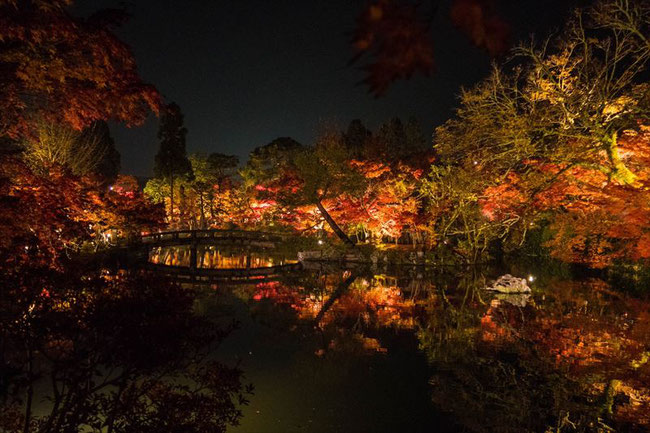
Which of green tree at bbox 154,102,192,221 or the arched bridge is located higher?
green tree at bbox 154,102,192,221

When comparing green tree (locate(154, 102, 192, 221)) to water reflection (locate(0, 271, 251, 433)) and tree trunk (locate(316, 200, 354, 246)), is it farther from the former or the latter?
water reflection (locate(0, 271, 251, 433))

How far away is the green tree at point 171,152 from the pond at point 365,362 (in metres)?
20.4

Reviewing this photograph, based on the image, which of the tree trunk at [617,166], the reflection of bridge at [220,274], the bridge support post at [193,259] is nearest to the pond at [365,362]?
the tree trunk at [617,166]

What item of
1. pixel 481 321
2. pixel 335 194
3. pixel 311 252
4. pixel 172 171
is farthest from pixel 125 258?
pixel 481 321

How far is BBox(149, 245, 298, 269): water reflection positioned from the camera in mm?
23019

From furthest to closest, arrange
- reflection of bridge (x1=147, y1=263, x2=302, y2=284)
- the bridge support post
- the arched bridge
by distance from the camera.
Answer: the arched bridge, the bridge support post, reflection of bridge (x1=147, y1=263, x2=302, y2=284)

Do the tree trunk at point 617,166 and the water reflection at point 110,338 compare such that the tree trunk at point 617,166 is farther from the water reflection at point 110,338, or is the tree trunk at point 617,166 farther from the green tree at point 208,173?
the green tree at point 208,173

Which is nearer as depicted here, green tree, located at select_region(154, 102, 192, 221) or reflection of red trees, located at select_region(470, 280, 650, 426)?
reflection of red trees, located at select_region(470, 280, 650, 426)

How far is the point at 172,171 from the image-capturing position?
1208 inches

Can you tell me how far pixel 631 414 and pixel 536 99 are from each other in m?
6.63

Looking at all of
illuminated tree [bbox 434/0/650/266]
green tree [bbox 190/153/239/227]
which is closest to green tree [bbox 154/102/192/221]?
green tree [bbox 190/153/239/227]

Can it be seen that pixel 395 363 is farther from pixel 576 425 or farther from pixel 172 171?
pixel 172 171

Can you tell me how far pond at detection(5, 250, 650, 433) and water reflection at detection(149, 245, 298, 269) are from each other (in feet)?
32.1

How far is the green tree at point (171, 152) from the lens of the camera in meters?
30.0
